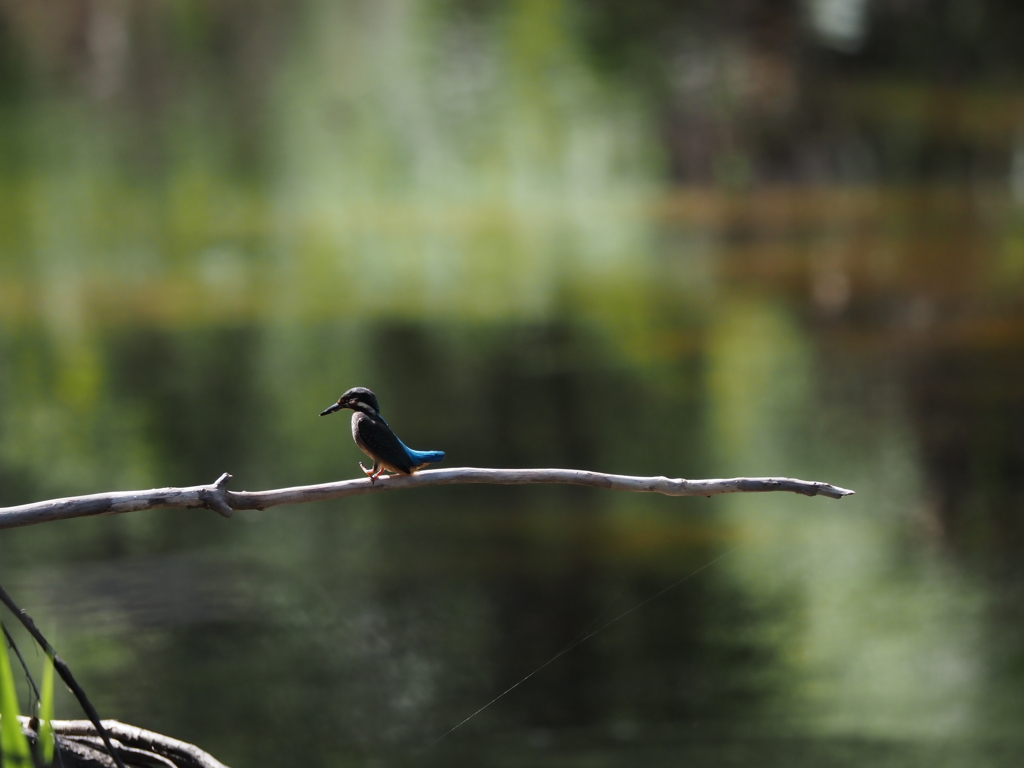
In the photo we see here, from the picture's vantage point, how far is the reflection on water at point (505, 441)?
4.04 metres

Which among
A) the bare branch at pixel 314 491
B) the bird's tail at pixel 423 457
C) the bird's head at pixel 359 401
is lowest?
the bare branch at pixel 314 491

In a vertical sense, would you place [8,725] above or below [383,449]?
below

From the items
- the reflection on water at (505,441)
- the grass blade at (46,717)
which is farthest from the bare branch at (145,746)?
the reflection on water at (505,441)

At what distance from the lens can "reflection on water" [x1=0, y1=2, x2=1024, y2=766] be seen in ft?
13.2

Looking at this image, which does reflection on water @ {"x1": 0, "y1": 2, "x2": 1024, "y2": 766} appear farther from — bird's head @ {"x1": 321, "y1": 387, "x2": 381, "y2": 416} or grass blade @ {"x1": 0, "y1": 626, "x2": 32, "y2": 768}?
grass blade @ {"x1": 0, "y1": 626, "x2": 32, "y2": 768}

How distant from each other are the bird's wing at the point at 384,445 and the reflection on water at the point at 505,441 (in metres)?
1.33

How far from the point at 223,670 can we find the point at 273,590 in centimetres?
69

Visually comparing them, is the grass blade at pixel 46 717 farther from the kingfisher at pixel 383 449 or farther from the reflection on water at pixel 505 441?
the reflection on water at pixel 505 441

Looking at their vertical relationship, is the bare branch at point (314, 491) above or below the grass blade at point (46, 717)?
above

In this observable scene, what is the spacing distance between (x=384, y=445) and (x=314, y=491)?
28 cm

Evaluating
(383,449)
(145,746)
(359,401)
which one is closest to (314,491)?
(383,449)

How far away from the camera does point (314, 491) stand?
1527 millimetres

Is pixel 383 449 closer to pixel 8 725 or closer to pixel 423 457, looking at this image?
pixel 423 457

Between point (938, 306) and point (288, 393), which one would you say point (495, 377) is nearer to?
point (288, 393)
